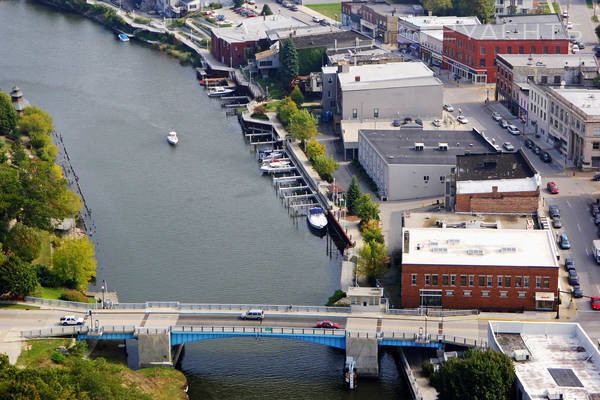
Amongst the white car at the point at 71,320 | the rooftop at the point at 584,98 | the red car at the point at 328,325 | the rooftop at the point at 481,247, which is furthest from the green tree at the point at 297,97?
the white car at the point at 71,320

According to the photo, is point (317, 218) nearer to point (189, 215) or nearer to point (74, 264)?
point (189, 215)

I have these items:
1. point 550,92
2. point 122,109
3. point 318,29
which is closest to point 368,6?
point 318,29

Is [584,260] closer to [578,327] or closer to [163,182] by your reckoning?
[578,327]

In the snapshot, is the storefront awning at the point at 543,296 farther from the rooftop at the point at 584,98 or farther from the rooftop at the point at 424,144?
the rooftop at the point at 584,98

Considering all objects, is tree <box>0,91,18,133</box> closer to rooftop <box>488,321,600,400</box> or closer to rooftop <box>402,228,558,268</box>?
rooftop <box>402,228,558,268</box>

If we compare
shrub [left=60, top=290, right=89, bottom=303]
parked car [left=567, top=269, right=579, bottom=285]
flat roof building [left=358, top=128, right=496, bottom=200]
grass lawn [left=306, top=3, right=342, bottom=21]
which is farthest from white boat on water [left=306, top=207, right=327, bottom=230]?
grass lawn [left=306, top=3, right=342, bottom=21]

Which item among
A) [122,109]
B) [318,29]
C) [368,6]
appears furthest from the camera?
[368,6]
